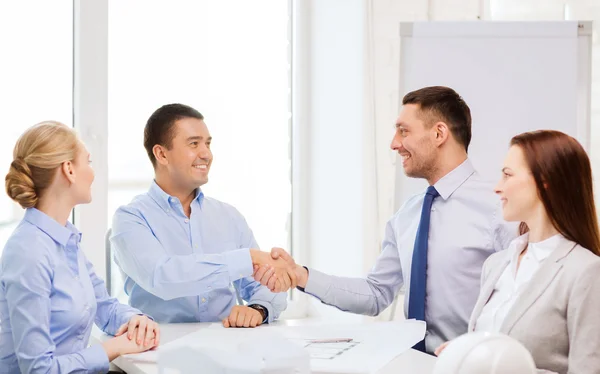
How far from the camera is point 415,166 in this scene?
240 centimetres

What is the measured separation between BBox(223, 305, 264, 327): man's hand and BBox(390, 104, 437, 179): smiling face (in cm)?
69

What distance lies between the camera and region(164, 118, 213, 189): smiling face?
2.47 m

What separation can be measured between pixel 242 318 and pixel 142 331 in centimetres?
33

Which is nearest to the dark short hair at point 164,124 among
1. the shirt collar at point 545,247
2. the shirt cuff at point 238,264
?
the shirt cuff at point 238,264

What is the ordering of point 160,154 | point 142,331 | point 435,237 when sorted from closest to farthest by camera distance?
1. point 142,331
2. point 435,237
3. point 160,154

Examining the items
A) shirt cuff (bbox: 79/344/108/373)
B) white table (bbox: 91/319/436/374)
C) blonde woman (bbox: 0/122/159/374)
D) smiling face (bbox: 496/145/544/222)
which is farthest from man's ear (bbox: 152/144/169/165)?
smiling face (bbox: 496/145/544/222)

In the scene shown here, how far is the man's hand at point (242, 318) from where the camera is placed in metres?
2.16

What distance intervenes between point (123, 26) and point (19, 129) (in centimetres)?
65

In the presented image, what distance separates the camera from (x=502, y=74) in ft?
9.44

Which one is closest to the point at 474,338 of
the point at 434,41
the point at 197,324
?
the point at 197,324

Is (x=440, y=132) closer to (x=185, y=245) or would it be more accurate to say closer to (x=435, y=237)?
(x=435, y=237)

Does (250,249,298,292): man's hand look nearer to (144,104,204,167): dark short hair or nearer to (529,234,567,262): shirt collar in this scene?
(144,104,204,167): dark short hair

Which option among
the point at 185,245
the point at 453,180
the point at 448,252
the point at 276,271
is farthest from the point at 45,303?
the point at 453,180

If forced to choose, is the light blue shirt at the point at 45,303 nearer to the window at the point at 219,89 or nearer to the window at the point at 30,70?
the window at the point at 30,70
